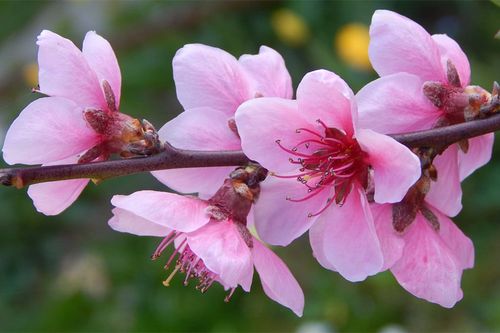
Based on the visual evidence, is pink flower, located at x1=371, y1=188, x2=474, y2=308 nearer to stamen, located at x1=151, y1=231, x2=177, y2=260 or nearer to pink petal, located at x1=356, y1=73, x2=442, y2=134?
pink petal, located at x1=356, y1=73, x2=442, y2=134

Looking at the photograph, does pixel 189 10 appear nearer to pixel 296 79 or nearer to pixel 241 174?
pixel 296 79

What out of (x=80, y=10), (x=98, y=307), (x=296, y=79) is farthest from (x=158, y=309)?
(x=80, y=10)

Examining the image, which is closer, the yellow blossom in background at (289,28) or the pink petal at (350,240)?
the pink petal at (350,240)

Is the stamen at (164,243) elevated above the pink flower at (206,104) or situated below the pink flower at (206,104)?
below

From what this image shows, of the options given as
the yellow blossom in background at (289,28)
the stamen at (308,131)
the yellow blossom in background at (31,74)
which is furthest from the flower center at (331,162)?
the yellow blossom in background at (31,74)

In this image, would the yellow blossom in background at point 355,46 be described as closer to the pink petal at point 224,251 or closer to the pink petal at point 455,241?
the pink petal at point 455,241

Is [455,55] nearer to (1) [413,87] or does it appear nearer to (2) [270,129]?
(1) [413,87]

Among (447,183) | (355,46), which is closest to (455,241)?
(447,183)
